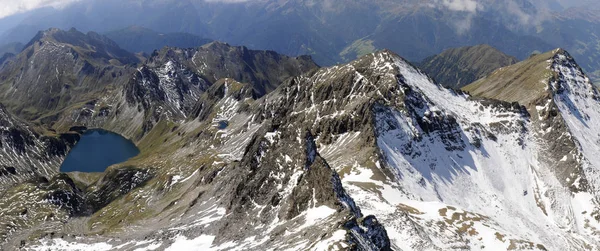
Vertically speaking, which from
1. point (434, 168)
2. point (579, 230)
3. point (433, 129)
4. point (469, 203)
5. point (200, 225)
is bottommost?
point (579, 230)

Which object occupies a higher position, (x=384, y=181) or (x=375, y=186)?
(x=375, y=186)

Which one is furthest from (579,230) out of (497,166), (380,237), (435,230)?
(380,237)

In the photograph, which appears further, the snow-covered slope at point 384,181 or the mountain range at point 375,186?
the mountain range at point 375,186

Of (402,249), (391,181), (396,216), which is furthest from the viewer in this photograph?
(391,181)

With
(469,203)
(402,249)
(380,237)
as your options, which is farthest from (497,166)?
(380,237)

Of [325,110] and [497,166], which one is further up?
[325,110]

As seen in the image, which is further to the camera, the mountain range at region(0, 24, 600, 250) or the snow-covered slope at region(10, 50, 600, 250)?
the mountain range at region(0, 24, 600, 250)

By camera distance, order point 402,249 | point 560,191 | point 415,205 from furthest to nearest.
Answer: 1. point 560,191
2. point 415,205
3. point 402,249

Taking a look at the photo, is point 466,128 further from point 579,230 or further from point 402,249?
point 402,249

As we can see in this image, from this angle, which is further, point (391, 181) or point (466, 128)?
point (466, 128)

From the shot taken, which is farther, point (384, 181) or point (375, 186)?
point (384, 181)
